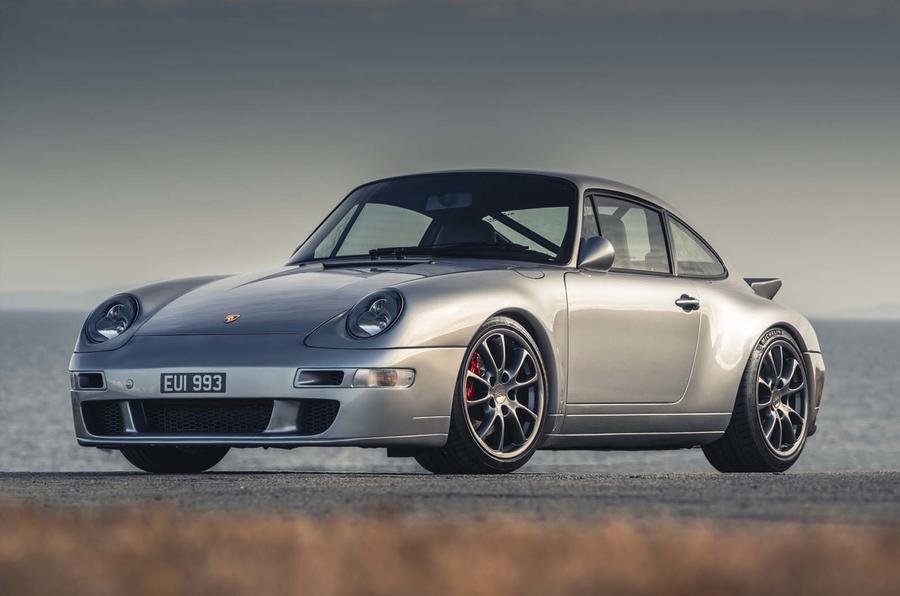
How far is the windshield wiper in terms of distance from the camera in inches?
320

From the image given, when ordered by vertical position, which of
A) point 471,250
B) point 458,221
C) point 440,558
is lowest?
point 471,250

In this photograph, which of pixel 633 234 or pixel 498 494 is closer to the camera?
pixel 498 494

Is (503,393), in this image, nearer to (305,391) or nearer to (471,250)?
(305,391)

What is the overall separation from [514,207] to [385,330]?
72.7 inches

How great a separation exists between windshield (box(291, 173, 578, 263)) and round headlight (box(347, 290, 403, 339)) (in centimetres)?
121

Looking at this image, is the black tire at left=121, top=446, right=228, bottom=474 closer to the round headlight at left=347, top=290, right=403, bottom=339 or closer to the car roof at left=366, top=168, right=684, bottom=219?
the round headlight at left=347, top=290, right=403, bottom=339

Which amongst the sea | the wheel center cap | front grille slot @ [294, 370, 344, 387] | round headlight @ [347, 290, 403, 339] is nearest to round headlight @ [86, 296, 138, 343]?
front grille slot @ [294, 370, 344, 387]

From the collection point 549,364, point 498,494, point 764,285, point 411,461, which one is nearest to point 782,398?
point 764,285

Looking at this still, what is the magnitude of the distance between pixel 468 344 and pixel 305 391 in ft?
2.56

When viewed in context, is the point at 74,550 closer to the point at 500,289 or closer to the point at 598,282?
the point at 500,289

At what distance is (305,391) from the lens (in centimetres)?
679

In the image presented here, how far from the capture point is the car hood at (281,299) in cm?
714

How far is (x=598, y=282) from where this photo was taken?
8.08 m

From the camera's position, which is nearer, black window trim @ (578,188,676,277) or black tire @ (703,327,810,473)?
black window trim @ (578,188,676,277)
